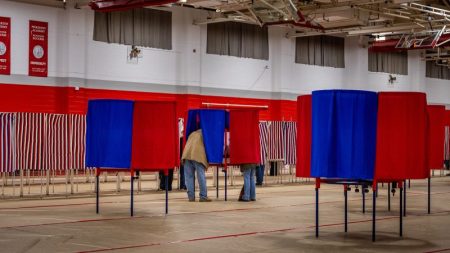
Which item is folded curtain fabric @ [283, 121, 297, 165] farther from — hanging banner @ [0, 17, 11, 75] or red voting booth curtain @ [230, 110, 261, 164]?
hanging banner @ [0, 17, 11, 75]

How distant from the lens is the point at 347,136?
32.1 ft

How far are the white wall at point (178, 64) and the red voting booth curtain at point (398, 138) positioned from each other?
17.9 meters

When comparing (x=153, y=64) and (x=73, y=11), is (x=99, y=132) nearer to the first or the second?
(x=73, y=11)

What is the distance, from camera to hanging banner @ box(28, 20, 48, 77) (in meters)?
25.2

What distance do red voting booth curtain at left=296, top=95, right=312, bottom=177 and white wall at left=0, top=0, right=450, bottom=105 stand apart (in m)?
16.7

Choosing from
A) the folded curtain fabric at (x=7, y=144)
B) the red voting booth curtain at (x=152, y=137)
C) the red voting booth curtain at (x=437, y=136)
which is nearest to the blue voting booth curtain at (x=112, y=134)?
the red voting booth curtain at (x=152, y=137)

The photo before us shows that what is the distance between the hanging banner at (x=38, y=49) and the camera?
25.2 m

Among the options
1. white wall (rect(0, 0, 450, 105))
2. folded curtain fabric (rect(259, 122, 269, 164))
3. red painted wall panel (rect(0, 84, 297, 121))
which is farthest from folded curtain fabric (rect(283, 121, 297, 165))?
white wall (rect(0, 0, 450, 105))

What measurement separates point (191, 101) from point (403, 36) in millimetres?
11734

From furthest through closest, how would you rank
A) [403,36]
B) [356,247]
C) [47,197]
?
[403,36] < [47,197] < [356,247]

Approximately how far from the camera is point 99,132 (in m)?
13.1

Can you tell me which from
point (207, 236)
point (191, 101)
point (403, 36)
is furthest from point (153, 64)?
point (207, 236)

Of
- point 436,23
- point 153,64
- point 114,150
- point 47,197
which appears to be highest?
point 436,23

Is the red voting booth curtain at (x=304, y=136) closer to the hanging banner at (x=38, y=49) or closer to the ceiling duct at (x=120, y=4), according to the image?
the ceiling duct at (x=120, y=4)
